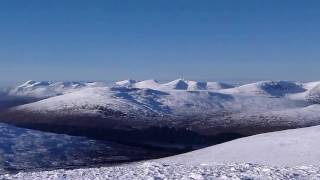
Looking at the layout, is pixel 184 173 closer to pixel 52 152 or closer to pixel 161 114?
pixel 52 152

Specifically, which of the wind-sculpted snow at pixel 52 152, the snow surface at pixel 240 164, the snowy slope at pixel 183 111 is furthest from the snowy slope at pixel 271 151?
the snowy slope at pixel 183 111

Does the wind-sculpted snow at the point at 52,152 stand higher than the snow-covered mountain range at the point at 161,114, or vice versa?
the snow-covered mountain range at the point at 161,114

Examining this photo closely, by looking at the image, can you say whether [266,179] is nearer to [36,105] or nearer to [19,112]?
[19,112]

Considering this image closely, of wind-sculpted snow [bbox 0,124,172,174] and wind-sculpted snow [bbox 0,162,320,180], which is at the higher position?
wind-sculpted snow [bbox 0,124,172,174]

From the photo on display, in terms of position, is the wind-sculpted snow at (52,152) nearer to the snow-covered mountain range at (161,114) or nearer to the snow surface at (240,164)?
the snow surface at (240,164)

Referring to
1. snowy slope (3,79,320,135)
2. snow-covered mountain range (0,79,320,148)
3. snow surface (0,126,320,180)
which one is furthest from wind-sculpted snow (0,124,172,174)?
snowy slope (3,79,320,135)

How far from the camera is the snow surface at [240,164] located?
76.6 feet

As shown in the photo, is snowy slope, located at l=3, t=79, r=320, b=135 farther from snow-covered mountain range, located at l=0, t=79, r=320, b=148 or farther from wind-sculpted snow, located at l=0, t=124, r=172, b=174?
wind-sculpted snow, located at l=0, t=124, r=172, b=174

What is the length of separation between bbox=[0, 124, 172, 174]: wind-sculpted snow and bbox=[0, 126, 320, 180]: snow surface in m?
15.0

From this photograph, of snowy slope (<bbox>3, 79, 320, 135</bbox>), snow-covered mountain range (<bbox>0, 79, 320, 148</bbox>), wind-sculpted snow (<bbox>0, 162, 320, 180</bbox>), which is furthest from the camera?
snowy slope (<bbox>3, 79, 320, 135</bbox>)

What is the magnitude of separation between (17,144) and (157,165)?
152 ft

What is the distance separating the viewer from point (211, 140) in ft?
323

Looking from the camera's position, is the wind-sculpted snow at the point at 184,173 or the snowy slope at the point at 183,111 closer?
the wind-sculpted snow at the point at 184,173

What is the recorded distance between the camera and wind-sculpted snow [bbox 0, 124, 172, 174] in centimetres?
5725
